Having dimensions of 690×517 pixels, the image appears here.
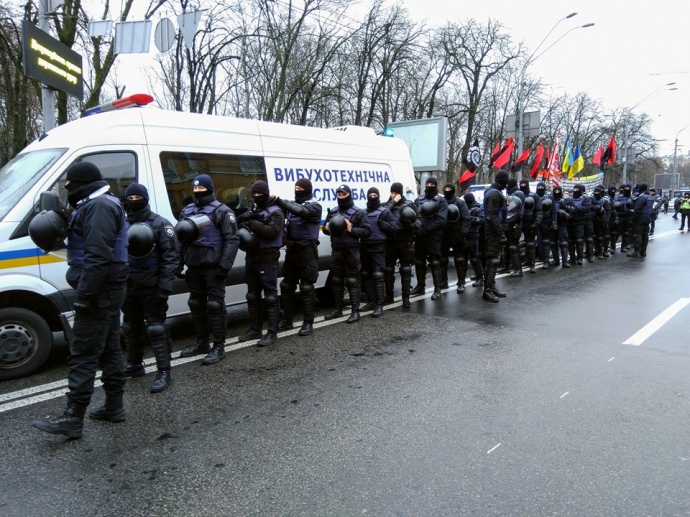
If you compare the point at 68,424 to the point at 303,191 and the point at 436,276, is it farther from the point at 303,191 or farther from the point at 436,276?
the point at 436,276

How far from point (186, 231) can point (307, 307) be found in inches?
78.4

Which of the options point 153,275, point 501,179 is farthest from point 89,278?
point 501,179

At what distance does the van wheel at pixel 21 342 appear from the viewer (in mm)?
4457

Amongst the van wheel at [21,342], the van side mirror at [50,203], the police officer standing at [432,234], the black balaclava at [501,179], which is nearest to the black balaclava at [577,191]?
the black balaclava at [501,179]

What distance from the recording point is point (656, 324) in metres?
6.70

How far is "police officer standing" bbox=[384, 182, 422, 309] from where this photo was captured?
734 cm

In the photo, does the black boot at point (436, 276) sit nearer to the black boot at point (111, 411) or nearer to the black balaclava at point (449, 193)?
the black balaclava at point (449, 193)

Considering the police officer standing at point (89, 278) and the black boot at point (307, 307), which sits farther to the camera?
the black boot at point (307, 307)

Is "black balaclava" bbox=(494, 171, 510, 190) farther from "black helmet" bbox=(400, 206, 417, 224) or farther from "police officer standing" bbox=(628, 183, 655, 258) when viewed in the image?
"police officer standing" bbox=(628, 183, 655, 258)

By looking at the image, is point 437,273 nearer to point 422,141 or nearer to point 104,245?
point 104,245

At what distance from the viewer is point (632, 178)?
6200 centimetres

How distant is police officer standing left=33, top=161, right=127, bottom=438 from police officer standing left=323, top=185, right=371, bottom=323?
3211 millimetres

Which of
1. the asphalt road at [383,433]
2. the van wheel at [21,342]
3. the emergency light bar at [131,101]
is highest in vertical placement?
the emergency light bar at [131,101]

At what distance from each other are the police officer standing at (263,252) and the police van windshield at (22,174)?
6.17 ft
